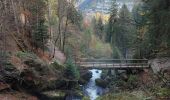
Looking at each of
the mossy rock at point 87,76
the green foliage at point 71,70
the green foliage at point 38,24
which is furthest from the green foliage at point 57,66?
the mossy rock at point 87,76

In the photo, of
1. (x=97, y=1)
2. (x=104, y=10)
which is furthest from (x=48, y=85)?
(x=97, y=1)

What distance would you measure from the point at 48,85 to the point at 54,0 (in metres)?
16.5

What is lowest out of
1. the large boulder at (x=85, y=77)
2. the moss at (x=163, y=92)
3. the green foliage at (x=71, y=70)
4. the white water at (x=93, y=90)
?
the white water at (x=93, y=90)

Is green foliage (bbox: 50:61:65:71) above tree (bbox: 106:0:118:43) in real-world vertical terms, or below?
below

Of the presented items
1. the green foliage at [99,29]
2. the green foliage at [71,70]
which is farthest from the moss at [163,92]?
the green foliage at [99,29]

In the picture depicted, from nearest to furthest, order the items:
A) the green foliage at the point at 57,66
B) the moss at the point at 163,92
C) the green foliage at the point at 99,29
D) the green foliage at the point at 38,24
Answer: the moss at the point at 163,92 → the green foliage at the point at 57,66 → the green foliage at the point at 38,24 → the green foliage at the point at 99,29

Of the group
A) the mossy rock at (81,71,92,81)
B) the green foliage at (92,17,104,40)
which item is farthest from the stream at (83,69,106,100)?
the green foliage at (92,17,104,40)

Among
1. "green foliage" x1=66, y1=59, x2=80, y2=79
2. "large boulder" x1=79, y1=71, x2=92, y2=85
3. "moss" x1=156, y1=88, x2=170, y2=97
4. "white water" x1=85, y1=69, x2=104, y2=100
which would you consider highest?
"moss" x1=156, y1=88, x2=170, y2=97

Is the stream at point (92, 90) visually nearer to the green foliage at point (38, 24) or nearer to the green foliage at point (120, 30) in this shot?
the green foliage at point (38, 24)

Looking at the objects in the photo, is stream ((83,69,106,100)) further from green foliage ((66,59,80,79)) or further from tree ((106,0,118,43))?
tree ((106,0,118,43))

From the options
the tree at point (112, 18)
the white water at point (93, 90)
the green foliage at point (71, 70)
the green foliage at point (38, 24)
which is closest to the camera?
the green foliage at point (71, 70)

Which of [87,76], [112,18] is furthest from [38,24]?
[112,18]

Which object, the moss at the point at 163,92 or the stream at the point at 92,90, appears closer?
the moss at the point at 163,92

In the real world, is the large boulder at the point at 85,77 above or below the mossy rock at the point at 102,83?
above
